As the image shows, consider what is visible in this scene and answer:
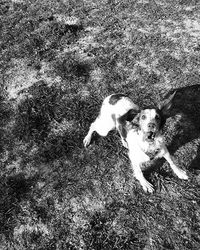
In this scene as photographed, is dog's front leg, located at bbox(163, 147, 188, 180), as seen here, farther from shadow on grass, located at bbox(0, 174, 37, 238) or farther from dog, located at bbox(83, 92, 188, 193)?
shadow on grass, located at bbox(0, 174, 37, 238)

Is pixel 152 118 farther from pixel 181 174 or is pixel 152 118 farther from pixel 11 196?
pixel 11 196

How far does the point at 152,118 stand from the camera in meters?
5.54

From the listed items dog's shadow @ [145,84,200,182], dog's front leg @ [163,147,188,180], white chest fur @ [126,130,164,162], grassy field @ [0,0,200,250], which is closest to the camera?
white chest fur @ [126,130,164,162]

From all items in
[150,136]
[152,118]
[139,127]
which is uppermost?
[152,118]

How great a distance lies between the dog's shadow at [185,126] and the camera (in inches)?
275

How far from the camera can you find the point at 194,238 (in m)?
5.96

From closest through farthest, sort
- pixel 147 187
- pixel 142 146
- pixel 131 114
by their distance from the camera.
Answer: pixel 131 114 < pixel 142 146 < pixel 147 187

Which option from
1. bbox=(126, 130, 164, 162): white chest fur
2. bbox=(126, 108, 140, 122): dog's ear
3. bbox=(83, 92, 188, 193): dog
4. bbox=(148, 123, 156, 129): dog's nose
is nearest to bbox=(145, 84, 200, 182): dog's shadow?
bbox=(83, 92, 188, 193): dog

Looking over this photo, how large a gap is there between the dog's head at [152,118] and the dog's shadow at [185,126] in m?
1.44

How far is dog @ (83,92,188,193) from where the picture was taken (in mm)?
5613

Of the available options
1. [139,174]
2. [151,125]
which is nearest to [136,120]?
[151,125]

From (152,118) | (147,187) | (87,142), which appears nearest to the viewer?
(152,118)

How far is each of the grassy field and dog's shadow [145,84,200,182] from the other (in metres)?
0.02

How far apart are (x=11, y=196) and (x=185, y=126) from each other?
13.1ft
